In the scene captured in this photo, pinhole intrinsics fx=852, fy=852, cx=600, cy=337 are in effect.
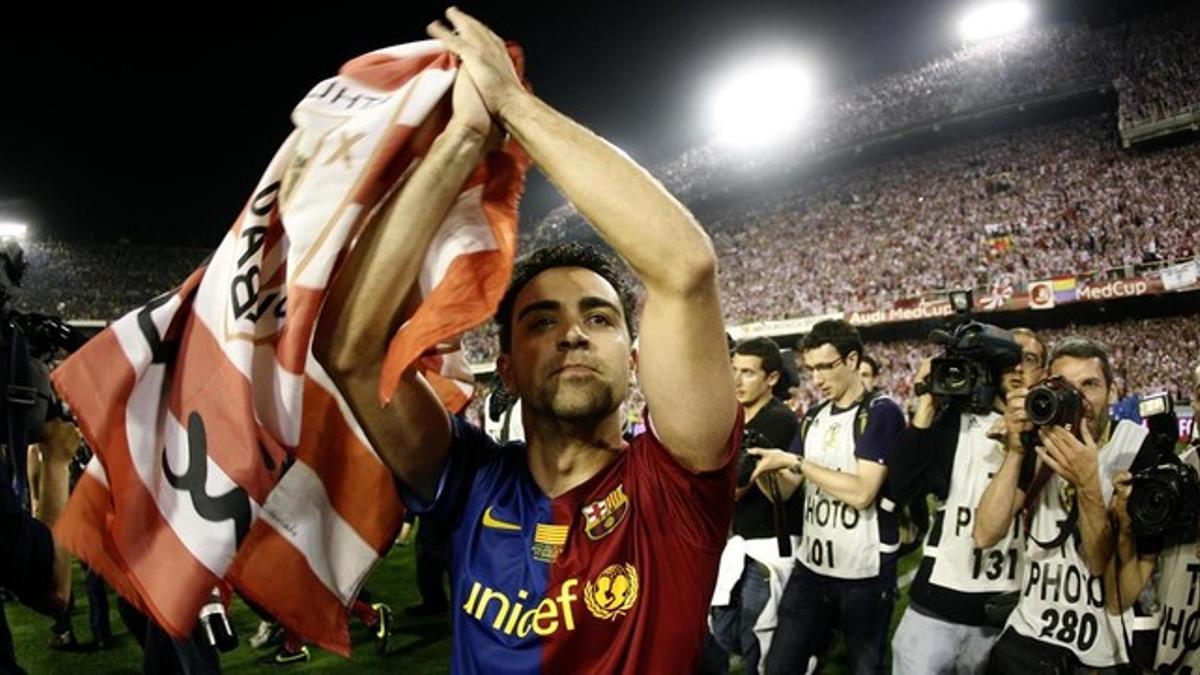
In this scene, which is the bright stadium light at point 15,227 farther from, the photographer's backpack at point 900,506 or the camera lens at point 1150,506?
the camera lens at point 1150,506

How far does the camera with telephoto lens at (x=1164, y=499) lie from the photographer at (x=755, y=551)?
1800mm

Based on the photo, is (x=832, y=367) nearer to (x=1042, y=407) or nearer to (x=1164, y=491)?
(x=1042, y=407)

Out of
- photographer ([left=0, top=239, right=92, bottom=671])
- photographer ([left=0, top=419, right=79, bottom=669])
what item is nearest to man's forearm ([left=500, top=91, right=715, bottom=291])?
photographer ([left=0, top=419, right=79, bottom=669])

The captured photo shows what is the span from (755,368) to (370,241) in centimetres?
333

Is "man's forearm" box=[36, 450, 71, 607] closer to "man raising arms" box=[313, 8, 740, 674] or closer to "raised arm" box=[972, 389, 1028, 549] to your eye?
"man raising arms" box=[313, 8, 740, 674]

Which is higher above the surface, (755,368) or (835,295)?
(835,295)

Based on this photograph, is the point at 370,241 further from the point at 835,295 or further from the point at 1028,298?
the point at 835,295

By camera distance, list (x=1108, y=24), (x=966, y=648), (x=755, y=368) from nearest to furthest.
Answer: (x=966, y=648), (x=755, y=368), (x=1108, y=24)

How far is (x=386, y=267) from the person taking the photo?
164 cm

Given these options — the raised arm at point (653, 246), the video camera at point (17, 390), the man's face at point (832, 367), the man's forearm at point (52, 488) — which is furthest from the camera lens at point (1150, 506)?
the video camera at point (17, 390)

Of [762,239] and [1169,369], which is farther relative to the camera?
[762,239]

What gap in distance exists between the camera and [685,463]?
1.72 meters

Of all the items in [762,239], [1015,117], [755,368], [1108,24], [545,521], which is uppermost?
[1108,24]

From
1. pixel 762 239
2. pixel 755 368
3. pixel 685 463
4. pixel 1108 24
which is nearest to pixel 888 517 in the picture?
pixel 755 368
